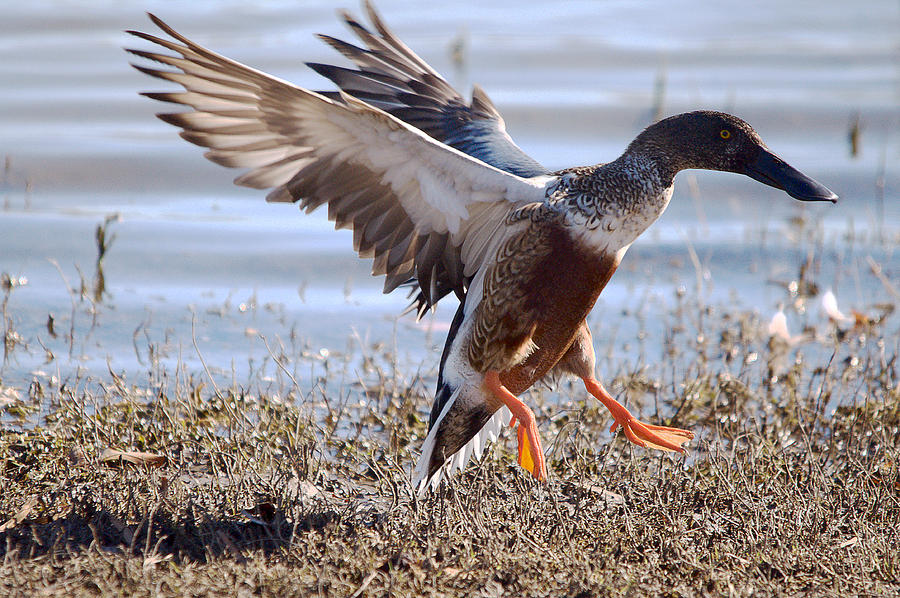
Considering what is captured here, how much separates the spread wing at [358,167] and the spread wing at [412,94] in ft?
2.50

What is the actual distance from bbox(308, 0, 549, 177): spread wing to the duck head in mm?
784

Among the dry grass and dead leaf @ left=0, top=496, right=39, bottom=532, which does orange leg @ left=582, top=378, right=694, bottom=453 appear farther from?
dead leaf @ left=0, top=496, right=39, bottom=532

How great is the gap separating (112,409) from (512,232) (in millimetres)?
1666

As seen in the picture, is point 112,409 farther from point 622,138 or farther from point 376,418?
point 622,138

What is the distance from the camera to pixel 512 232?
Result: 3.83 metres

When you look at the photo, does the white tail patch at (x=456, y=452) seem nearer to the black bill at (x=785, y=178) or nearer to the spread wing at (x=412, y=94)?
the spread wing at (x=412, y=94)

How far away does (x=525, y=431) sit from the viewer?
12.2 feet

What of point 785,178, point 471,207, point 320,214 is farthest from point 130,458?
point 320,214

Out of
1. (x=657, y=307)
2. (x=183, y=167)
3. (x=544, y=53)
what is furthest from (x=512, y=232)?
(x=544, y=53)

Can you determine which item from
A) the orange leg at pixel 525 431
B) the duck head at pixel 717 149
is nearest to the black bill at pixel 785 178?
the duck head at pixel 717 149

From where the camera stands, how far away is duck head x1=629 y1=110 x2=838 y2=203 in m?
3.93

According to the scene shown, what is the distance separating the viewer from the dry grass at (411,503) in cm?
305

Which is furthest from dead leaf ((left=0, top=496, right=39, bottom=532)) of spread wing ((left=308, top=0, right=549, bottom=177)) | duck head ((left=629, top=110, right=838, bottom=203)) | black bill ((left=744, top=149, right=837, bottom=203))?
black bill ((left=744, top=149, right=837, bottom=203))

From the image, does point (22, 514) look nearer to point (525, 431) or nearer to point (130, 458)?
point (130, 458)
